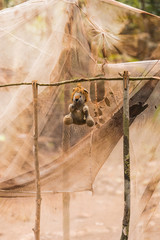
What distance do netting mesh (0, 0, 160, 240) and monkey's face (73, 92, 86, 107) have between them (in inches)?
13.1

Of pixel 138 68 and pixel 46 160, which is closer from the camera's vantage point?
pixel 138 68

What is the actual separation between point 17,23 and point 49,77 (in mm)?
550

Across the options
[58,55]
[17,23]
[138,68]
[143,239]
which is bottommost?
[143,239]

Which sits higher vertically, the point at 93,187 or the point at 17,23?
the point at 17,23

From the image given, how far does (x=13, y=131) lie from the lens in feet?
7.75

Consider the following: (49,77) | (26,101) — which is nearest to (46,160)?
(26,101)

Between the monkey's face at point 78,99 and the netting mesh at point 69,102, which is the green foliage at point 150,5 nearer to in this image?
the netting mesh at point 69,102

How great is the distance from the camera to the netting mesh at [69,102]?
227 cm

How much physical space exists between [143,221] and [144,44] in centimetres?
141

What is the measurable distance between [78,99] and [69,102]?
0.42 metres

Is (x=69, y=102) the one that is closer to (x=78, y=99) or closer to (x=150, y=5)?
(x=78, y=99)

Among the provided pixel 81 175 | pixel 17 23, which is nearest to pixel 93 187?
pixel 81 175

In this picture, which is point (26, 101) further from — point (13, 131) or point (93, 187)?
point (93, 187)

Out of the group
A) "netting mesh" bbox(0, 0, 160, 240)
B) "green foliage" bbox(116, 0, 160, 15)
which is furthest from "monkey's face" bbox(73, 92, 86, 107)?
"green foliage" bbox(116, 0, 160, 15)
